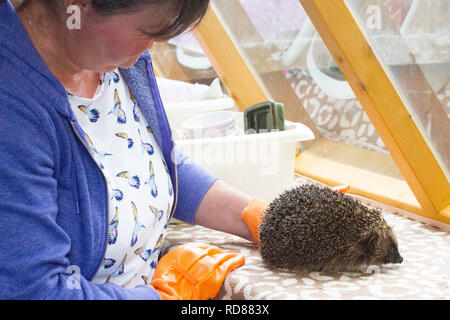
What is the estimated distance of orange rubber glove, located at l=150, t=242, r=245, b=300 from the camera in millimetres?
1111

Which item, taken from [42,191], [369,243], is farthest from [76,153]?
[369,243]

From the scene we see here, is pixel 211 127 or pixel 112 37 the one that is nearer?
pixel 112 37

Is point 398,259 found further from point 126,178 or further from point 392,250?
point 126,178

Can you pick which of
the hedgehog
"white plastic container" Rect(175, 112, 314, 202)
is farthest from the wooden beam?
the hedgehog

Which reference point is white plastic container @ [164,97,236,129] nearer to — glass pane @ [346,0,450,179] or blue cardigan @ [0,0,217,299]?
glass pane @ [346,0,450,179]

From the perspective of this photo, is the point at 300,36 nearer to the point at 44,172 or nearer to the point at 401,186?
the point at 401,186

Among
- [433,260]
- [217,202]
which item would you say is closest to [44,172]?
[217,202]

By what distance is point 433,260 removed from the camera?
1.28m

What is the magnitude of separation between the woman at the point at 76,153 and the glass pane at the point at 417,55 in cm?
78

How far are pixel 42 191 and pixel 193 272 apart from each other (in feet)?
1.41

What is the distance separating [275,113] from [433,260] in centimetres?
71

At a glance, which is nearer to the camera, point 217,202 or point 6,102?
point 6,102

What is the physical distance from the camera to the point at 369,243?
1.17 meters

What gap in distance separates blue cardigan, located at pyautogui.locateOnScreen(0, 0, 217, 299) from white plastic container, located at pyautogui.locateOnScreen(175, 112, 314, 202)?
64 centimetres
